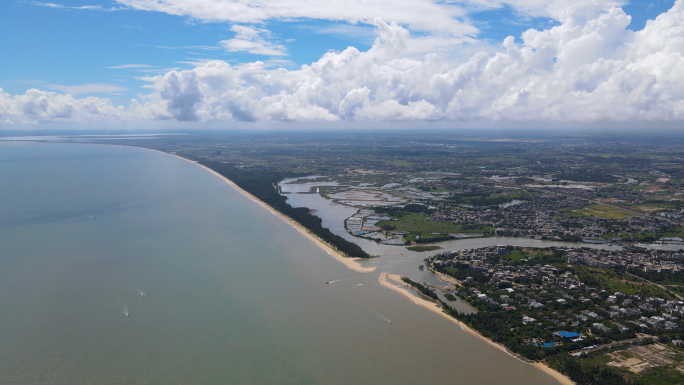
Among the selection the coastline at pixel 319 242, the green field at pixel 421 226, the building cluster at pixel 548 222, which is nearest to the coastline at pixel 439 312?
the coastline at pixel 319 242

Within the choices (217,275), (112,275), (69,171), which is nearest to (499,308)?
(217,275)

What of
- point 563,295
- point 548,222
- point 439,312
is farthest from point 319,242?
point 548,222

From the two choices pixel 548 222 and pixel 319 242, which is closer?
pixel 319 242

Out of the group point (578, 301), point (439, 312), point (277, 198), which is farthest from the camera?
point (277, 198)

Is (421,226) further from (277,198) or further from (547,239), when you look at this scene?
(277,198)

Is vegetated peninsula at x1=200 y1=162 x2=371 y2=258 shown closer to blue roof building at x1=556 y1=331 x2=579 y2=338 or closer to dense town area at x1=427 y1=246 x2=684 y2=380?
dense town area at x1=427 y1=246 x2=684 y2=380

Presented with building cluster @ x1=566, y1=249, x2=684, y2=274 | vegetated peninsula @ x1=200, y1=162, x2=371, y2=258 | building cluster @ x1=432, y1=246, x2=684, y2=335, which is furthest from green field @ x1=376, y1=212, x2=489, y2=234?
building cluster @ x1=566, y1=249, x2=684, y2=274

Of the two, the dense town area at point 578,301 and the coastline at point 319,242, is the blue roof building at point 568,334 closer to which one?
the dense town area at point 578,301
